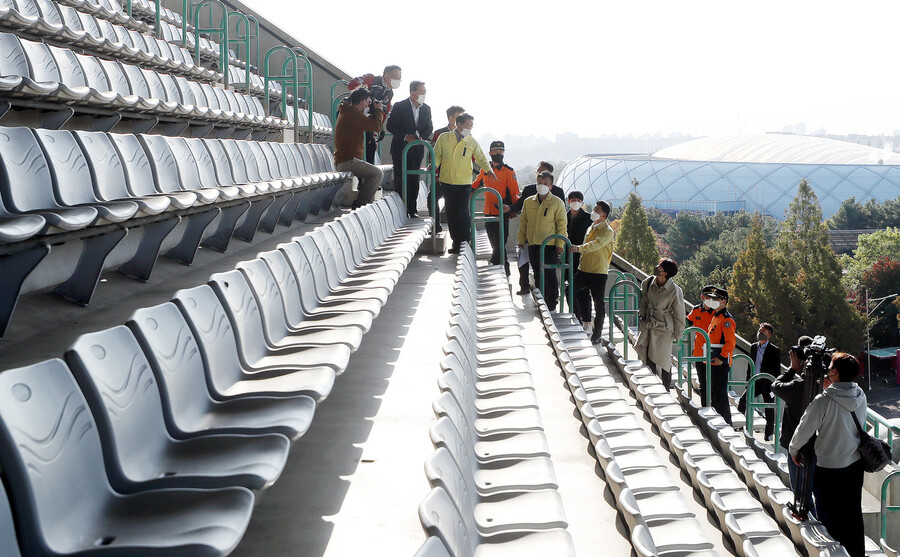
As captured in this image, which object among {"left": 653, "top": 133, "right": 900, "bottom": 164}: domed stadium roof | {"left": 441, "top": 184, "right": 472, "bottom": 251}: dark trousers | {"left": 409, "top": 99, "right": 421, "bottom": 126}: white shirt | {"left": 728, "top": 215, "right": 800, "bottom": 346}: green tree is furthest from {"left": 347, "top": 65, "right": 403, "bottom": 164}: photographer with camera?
{"left": 653, "top": 133, "right": 900, "bottom": 164}: domed stadium roof

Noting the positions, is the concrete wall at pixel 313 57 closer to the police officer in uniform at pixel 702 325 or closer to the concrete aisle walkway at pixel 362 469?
the police officer in uniform at pixel 702 325

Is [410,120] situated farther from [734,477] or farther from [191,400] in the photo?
[191,400]

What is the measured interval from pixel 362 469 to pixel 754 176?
66.3 meters

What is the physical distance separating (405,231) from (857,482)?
386 cm

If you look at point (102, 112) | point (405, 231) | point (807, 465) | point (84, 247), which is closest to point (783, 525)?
point (807, 465)

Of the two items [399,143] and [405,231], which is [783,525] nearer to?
[405,231]

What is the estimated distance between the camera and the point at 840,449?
4.64m

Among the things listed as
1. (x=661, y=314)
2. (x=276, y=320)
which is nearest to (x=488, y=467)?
(x=276, y=320)

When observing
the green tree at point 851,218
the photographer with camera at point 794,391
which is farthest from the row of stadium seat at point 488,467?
the green tree at point 851,218

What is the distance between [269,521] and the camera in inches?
91.8

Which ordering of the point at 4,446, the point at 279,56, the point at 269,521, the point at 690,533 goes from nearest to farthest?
the point at 4,446, the point at 269,521, the point at 690,533, the point at 279,56

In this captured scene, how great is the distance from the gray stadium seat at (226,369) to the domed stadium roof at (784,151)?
71.2 meters

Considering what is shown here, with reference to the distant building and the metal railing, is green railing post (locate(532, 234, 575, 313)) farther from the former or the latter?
the distant building

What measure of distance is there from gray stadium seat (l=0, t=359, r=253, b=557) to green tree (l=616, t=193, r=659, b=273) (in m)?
37.4
